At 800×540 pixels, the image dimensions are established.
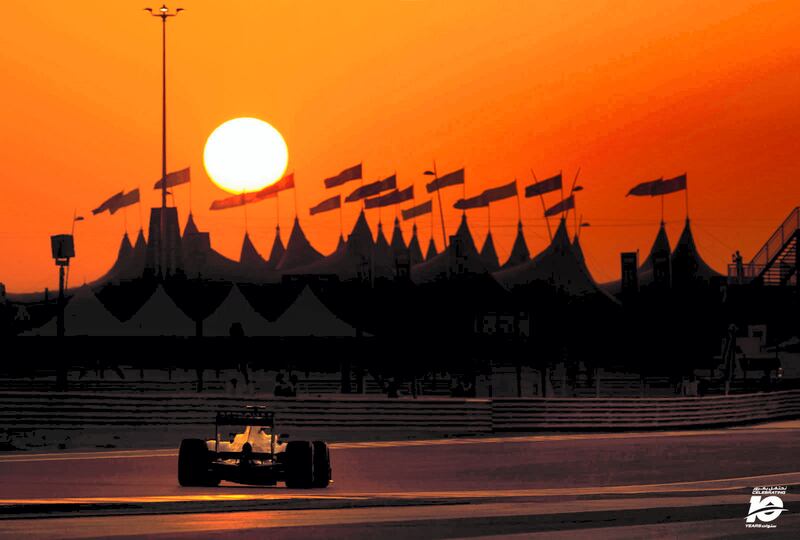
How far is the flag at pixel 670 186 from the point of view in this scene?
285 ft

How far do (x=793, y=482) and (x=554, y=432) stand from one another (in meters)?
15.7

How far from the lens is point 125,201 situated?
83312 millimetres

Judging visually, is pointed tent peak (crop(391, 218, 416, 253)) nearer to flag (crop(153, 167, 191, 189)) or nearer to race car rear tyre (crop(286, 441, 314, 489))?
flag (crop(153, 167, 191, 189))

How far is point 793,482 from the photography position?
20562 mm

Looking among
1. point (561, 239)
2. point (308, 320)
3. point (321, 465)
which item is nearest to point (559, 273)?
point (561, 239)

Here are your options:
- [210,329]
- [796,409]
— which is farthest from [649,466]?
[210,329]

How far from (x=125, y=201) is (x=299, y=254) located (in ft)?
115

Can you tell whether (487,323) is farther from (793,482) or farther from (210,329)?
(793,482)

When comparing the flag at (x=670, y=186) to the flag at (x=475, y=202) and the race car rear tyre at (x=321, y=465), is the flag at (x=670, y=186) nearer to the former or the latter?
the flag at (x=475, y=202)

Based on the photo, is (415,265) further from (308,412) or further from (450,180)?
(308,412)

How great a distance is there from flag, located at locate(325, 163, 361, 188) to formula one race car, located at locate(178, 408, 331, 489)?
6844 cm

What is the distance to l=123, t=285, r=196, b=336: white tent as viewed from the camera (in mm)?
59156

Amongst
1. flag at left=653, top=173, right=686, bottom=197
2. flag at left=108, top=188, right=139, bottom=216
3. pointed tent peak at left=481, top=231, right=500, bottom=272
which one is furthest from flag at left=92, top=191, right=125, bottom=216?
pointed tent peak at left=481, top=231, right=500, bottom=272

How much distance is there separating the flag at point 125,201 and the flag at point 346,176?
1168cm
